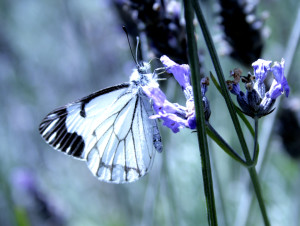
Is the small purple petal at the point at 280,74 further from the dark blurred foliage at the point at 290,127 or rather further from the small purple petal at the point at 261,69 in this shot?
the dark blurred foliage at the point at 290,127

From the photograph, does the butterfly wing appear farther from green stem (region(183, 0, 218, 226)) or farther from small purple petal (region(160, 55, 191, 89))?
green stem (region(183, 0, 218, 226))

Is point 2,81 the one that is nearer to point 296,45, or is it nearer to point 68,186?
point 68,186

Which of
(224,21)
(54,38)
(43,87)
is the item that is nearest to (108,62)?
(43,87)

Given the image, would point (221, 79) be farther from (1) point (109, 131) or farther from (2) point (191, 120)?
(1) point (109, 131)

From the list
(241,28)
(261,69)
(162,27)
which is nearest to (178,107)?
(261,69)

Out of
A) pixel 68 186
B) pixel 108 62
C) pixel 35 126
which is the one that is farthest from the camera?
pixel 108 62

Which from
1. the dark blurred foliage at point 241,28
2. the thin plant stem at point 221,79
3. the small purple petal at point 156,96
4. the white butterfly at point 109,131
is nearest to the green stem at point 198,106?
the thin plant stem at point 221,79
